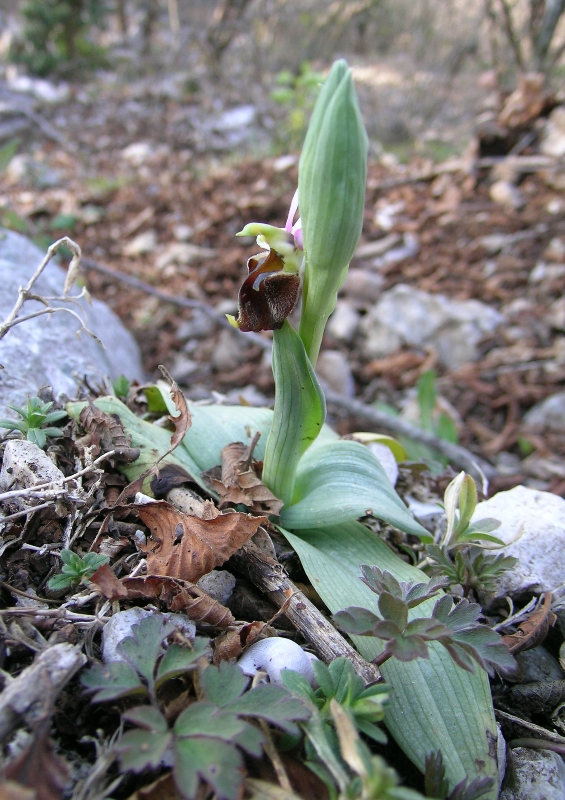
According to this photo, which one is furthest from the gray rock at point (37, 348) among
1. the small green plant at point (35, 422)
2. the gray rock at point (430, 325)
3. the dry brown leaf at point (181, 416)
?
the gray rock at point (430, 325)

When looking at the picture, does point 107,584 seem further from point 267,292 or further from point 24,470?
point 267,292

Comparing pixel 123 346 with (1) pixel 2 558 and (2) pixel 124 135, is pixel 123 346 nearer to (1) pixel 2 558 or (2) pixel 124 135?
(1) pixel 2 558

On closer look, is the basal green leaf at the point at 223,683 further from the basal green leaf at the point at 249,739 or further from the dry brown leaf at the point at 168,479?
the dry brown leaf at the point at 168,479

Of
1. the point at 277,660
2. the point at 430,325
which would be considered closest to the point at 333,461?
the point at 277,660

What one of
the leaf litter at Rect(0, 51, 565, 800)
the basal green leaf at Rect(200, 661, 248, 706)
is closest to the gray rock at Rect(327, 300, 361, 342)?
the leaf litter at Rect(0, 51, 565, 800)

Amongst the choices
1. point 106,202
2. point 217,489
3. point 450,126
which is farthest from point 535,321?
point 450,126

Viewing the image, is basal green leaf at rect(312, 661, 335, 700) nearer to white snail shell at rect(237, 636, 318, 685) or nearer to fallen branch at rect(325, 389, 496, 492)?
white snail shell at rect(237, 636, 318, 685)
